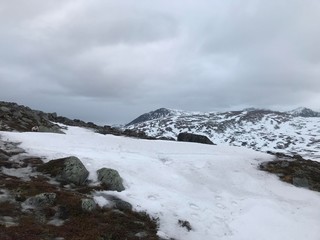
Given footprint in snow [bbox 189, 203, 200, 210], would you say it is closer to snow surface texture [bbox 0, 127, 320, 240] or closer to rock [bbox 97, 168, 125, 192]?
snow surface texture [bbox 0, 127, 320, 240]

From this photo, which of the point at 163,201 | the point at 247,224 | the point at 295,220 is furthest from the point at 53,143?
the point at 295,220

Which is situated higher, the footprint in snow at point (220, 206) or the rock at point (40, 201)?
the rock at point (40, 201)

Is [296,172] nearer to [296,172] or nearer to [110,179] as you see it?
[296,172]

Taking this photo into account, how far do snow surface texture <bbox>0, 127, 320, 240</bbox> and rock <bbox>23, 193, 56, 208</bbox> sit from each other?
3.18 metres

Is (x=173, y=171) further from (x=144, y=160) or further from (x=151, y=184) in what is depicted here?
(x=151, y=184)

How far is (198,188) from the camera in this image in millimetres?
31859

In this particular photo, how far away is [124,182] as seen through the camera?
2867cm

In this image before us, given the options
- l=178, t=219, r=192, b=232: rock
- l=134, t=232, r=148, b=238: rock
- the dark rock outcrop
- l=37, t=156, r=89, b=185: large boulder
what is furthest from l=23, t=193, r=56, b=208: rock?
the dark rock outcrop

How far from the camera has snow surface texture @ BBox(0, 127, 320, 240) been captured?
25438 millimetres

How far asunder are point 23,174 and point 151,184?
9.69 metres

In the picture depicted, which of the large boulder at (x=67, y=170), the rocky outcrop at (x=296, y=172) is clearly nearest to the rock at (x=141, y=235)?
the large boulder at (x=67, y=170)

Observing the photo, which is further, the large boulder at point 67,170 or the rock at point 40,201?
the large boulder at point 67,170

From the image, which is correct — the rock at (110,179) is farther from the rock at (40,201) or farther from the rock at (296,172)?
the rock at (296,172)

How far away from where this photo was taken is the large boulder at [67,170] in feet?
91.7
